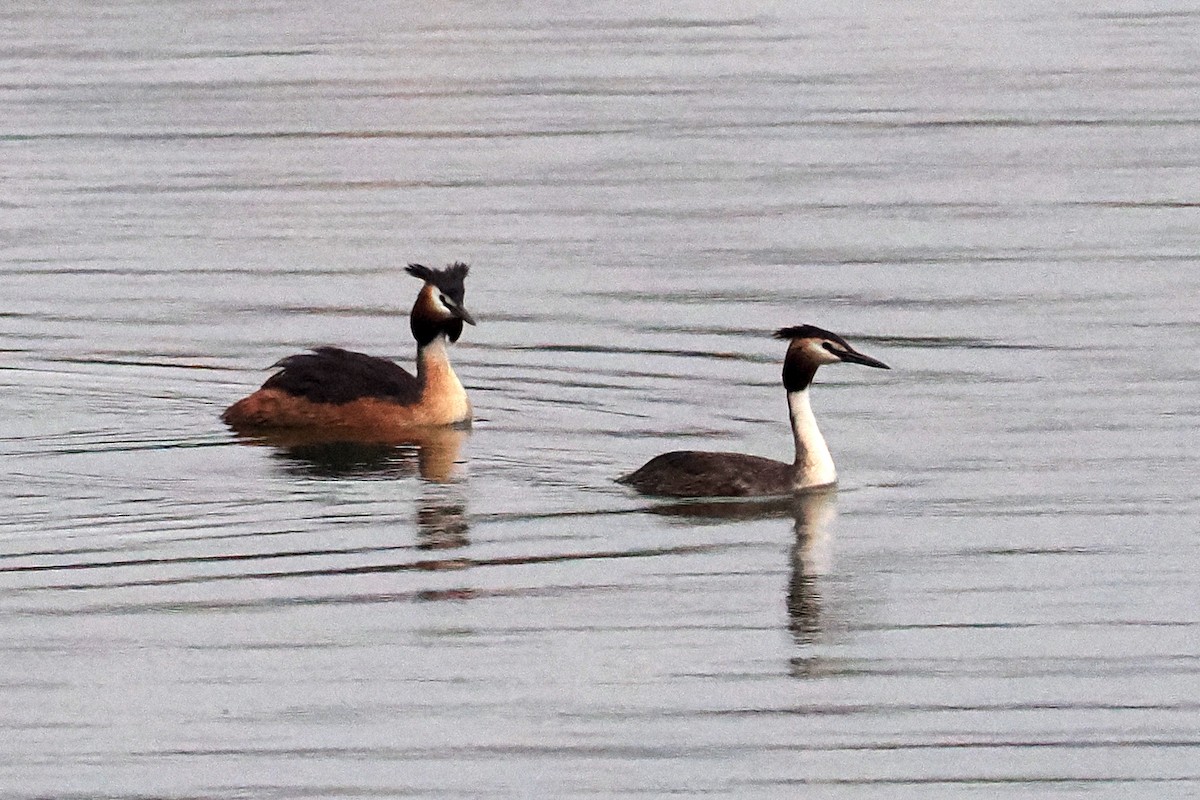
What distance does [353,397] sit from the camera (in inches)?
663

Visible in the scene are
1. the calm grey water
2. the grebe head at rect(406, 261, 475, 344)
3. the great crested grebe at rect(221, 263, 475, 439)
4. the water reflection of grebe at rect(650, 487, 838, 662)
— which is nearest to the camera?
the calm grey water

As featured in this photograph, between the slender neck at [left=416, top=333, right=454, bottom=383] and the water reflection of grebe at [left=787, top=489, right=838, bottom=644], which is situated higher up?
the slender neck at [left=416, top=333, right=454, bottom=383]

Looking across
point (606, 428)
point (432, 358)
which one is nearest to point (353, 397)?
point (432, 358)

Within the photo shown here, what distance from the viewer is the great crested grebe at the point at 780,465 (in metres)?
14.3

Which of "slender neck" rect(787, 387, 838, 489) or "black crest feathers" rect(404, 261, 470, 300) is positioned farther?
"black crest feathers" rect(404, 261, 470, 300)

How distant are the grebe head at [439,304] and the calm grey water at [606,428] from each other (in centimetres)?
53

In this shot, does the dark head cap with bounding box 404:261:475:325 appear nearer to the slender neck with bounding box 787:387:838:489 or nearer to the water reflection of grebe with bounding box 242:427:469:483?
the water reflection of grebe with bounding box 242:427:469:483

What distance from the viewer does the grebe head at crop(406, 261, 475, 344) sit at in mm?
17375

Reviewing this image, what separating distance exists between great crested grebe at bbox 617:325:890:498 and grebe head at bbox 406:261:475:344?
292 centimetres

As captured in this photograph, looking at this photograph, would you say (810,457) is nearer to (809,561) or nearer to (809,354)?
(809,354)

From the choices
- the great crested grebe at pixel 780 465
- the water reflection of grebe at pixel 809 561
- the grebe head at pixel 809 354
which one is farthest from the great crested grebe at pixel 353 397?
the water reflection of grebe at pixel 809 561

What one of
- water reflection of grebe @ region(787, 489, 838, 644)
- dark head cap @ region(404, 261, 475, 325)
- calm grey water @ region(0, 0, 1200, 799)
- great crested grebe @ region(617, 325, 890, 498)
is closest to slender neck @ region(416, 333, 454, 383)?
dark head cap @ region(404, 261, 475, 325)

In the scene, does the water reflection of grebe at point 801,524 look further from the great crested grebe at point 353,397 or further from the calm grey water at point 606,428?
the great crested grebe at point 353,397

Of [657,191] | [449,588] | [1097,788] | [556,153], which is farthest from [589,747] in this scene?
[556,153]
